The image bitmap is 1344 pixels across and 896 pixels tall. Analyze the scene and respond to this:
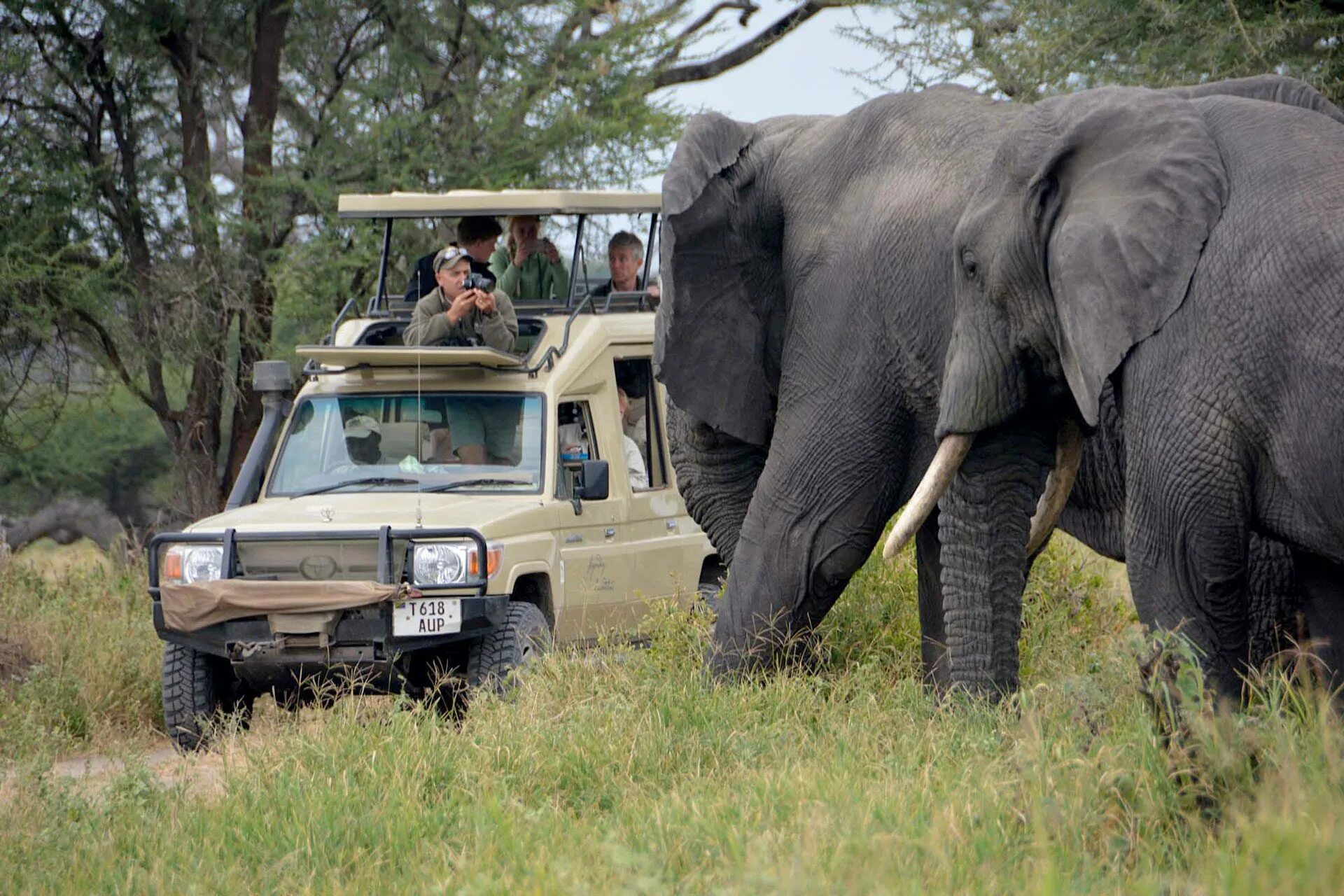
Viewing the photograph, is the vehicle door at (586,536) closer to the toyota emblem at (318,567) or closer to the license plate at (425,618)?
the license plate at (425,618)

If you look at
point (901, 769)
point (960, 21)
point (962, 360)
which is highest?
point (960, 21)

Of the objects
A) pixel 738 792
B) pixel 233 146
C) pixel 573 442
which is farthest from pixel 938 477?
pixel 233 146

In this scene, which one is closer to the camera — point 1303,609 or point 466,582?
point 1303,609

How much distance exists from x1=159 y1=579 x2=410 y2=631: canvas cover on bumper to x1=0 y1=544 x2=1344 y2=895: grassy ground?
47 cm

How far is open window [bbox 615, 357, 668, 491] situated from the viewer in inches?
384

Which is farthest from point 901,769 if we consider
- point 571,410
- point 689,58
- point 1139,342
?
point 689,58

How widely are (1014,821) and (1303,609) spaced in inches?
65.6

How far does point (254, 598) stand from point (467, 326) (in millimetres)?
1940

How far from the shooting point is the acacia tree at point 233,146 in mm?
13648

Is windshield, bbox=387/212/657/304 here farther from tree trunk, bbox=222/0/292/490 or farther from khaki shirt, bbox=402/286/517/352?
tree trunk, bbox=222/0/292/490

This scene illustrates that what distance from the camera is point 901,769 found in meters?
5.20

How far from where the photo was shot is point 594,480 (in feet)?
27.8

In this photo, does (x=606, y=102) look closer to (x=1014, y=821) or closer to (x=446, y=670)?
(x=446, y=670)

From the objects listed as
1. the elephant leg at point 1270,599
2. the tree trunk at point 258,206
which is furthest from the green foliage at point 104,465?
the elephant leg at point 1270,599
